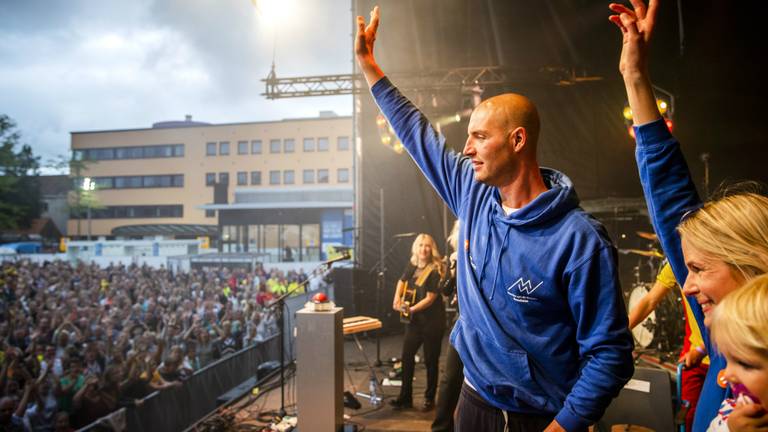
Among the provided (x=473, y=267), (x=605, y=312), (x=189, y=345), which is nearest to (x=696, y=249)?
(x=605, y=312)

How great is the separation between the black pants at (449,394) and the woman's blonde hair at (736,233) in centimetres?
271

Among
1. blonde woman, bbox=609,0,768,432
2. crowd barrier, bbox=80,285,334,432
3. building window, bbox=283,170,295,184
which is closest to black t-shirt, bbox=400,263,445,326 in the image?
crowd barrier, bbox=80,285,334,432

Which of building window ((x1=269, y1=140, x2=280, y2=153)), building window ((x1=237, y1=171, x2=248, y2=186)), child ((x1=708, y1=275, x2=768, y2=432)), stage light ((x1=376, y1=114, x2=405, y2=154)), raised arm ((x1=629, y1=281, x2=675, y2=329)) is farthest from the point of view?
building window ((x1=269, y1=140, x2=280, y2=153))

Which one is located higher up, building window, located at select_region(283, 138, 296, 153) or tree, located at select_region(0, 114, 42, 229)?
building window, located at select_region(283, 138, 296, 153)

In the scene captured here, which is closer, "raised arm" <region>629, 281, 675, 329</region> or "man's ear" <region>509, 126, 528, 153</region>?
"man's ear" <region>509, 126, 528, 153</region>

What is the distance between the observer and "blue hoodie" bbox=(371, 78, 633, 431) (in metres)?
1.03

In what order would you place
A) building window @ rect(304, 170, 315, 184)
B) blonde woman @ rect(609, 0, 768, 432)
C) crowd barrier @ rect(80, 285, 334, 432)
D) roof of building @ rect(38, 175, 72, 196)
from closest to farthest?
blonde woman @ rect(609, 0, 768, 432) < crowd barrier @ rect(80, 285, 334, 432) < roof of building @ rect(38, 175, 72, 196) < building window @ rect(304, 170, 315, 184)

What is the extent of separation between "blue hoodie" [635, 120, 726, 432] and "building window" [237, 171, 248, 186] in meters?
22.4

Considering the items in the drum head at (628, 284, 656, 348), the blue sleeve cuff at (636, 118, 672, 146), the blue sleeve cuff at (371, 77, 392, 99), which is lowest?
the drum head at (628, 284, 656, 348)

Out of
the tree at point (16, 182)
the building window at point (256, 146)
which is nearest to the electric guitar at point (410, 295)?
the tree at point (16, 182)

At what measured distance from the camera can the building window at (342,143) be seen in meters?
21.5

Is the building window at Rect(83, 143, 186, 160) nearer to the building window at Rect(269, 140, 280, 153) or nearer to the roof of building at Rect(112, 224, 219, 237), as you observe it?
the roof of building at Rect(112, 224, 219, 237)

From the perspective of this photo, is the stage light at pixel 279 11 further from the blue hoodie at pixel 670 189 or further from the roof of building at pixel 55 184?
the roof of building at pixel 55 184

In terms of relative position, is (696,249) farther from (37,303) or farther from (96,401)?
(37,303)
